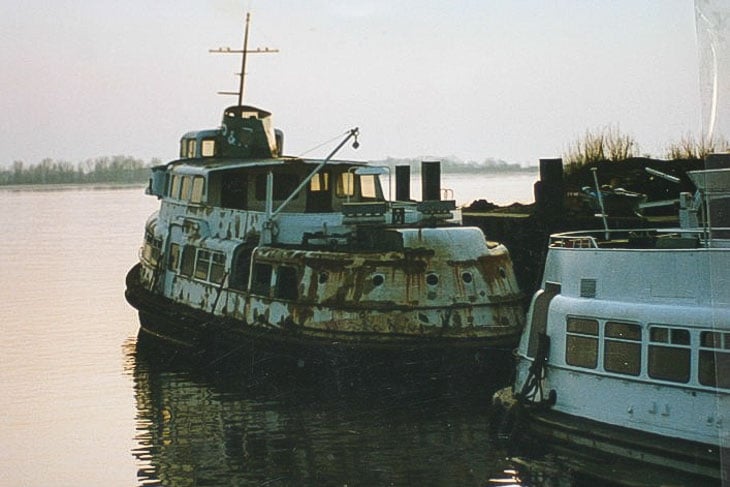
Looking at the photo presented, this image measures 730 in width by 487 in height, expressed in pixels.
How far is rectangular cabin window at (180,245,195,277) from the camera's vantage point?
1120 inches

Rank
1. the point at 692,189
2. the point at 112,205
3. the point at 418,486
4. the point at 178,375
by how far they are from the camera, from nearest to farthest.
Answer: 1. the point at 418,486
2. the point at 178,375
3. the point at 692,189
4. the point at 112,205

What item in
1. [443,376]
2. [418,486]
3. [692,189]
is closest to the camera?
[418,486]

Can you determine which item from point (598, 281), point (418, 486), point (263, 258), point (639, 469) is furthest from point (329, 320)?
point (639, 469)

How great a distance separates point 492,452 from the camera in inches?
750

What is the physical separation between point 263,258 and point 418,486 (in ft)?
28.8

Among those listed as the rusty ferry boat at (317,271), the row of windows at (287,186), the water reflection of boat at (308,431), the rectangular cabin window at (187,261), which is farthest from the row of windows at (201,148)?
the water reflection of boat at (308,431)

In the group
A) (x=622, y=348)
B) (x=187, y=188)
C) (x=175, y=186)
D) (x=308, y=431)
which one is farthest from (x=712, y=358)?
(x=175, y=186)

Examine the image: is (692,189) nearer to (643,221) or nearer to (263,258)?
(643,221)

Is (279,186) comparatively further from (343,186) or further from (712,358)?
(712,358)

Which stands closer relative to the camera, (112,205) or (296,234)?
(296,234)

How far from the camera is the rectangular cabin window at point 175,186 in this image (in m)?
30.6

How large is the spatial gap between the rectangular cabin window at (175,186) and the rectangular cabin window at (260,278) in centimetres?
629

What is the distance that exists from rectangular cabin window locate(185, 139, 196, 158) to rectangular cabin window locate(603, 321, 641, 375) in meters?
19.6

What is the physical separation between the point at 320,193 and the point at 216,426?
28.6 ft
